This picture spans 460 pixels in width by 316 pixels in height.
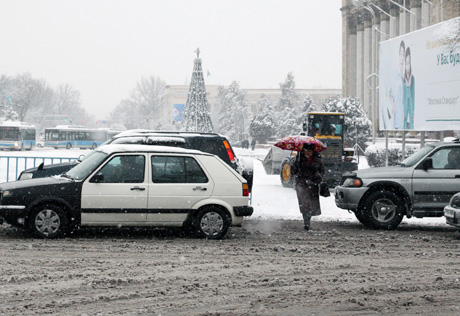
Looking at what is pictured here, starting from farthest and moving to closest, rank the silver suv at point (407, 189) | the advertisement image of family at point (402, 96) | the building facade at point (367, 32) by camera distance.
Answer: the building facade at point (367, 32), the advertisement image of family at point (402, 96), the silver suv at point (407, 189)

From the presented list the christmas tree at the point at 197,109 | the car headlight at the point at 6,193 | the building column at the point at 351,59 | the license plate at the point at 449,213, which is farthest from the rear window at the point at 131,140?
the building column at the point at 351,59

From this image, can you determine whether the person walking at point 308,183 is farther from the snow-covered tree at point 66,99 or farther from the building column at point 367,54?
the snow-covered tree at point 66,99

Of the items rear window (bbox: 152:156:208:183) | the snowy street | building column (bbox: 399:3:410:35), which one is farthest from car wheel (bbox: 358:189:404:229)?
building column (bbox: 399:3:410:35)

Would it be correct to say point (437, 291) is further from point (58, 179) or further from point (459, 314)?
point (58, 179)

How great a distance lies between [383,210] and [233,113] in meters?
99.6

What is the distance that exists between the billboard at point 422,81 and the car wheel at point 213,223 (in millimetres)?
14488

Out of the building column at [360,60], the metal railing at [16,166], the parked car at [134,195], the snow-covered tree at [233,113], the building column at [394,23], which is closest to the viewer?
the parked car at [134,195]

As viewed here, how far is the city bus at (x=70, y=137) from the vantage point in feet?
247

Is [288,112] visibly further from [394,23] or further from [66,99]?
[66,99]

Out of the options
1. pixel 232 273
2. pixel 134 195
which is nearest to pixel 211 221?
pixel 134 195

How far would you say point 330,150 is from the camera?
81.1 feet

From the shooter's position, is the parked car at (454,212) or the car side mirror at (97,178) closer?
the car side mirror at (97,178)

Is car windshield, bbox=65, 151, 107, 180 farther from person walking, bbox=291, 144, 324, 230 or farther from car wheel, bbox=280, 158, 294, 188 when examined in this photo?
car wheel, bbox=280, 158, 294, 188

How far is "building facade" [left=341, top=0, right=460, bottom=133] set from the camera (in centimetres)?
6056
